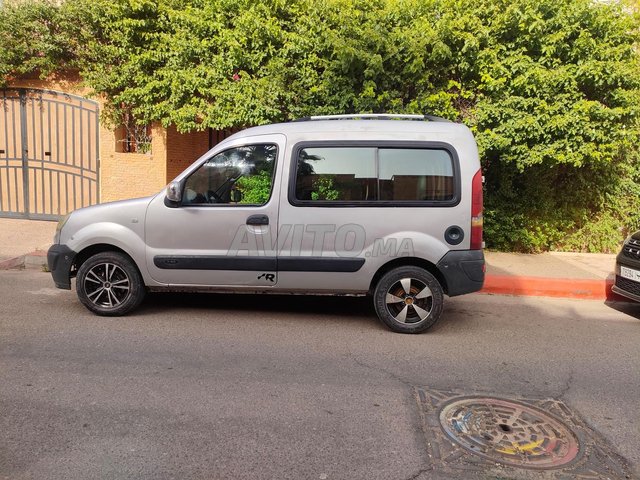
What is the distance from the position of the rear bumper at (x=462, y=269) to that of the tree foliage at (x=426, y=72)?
379 centimetres

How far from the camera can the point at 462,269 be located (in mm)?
5281

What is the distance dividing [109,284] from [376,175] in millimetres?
3012

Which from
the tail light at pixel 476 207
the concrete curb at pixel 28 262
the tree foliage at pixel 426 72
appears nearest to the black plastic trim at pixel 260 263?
the tail light at pixel 476 207

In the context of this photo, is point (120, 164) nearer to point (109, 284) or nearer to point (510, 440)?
point (109, 284)

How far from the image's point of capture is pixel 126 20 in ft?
31.2

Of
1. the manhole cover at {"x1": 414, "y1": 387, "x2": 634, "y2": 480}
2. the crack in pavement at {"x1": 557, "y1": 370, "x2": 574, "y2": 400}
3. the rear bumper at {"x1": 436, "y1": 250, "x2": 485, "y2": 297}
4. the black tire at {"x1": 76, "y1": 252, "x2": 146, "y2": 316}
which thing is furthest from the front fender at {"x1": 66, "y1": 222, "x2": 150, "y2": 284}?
the crack in pavement at {"x1": 557, "y1": 370, "x2": 574, "y2": 400}

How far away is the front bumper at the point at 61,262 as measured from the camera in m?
5.57

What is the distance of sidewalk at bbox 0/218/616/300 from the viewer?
7.54 metres

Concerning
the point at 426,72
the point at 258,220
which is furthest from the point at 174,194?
the point at 426,72

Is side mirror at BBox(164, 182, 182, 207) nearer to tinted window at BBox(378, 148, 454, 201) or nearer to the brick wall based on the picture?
tinted window at BBox(378, 148, 454, 201)

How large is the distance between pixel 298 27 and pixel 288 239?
4.94 m

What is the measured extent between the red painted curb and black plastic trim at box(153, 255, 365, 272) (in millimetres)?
2990

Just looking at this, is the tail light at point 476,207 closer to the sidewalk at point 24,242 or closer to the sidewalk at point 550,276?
the sidewalk at point 550,276

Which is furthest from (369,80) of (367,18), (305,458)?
(305,458)
